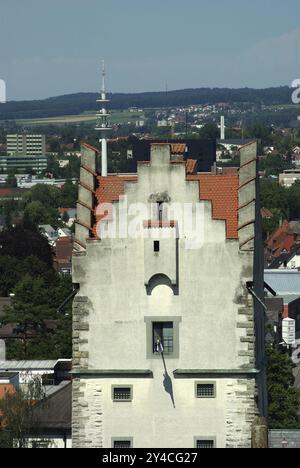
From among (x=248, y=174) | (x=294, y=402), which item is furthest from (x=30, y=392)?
(x=248, y=174)

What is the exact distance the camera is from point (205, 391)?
37062mm

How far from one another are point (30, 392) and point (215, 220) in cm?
2513

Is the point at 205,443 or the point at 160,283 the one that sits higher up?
the point at 160,283

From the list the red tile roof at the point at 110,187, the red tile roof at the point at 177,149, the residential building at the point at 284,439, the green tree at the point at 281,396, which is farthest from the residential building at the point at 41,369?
the residential building at the point at 284,439

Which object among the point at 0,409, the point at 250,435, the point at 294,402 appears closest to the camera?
the point at 250,435

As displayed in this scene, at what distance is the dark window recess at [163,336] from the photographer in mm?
37188

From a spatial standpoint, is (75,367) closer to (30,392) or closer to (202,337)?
(202,337)

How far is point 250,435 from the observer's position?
1436 inches

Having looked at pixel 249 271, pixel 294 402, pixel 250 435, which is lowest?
pixel 294 402

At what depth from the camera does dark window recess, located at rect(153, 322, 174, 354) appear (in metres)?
37.2

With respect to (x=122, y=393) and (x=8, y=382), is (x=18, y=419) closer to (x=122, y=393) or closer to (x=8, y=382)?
(x=122, y=393)

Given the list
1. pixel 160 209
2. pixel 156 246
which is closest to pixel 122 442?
pixel 156 246

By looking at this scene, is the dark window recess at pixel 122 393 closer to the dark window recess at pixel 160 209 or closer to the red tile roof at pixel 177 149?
the dark window recess at pixel 160 209

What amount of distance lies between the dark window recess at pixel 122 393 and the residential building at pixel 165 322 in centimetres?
2
